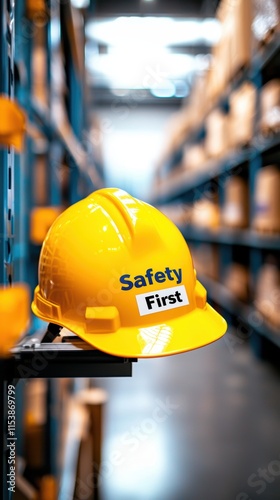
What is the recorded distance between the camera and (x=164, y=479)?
245 cm

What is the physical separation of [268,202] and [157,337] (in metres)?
3.25

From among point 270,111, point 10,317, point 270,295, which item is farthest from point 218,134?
point 10,317

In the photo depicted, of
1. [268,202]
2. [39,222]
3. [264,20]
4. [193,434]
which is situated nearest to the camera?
[39,222]

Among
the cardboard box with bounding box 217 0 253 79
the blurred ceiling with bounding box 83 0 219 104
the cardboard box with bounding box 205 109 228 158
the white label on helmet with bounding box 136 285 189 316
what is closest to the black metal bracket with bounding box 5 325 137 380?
the white label on helmet with bounding box 136 285 189 316

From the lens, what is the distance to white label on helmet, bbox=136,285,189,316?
105cm

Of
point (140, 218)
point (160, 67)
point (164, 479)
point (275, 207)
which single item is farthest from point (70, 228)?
point (160, 67)

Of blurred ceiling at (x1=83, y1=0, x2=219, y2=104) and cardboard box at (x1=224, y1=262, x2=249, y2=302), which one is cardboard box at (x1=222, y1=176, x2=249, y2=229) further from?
blurred ceiling at (x1=83, y1=0, x2=219, y2=104)

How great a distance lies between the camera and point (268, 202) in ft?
13.4

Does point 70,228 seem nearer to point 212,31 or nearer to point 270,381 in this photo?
point 270,381

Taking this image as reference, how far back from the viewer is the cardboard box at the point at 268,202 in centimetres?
395

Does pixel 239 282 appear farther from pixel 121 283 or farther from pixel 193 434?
pixel 121 283

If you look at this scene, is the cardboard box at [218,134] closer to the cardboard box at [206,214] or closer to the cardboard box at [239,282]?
the cardboard box at [206,214]

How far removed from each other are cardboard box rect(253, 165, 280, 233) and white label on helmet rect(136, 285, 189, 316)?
3014 mm

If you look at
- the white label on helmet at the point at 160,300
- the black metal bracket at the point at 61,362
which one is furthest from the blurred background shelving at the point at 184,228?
the white label on helmet at the point at 160,300
